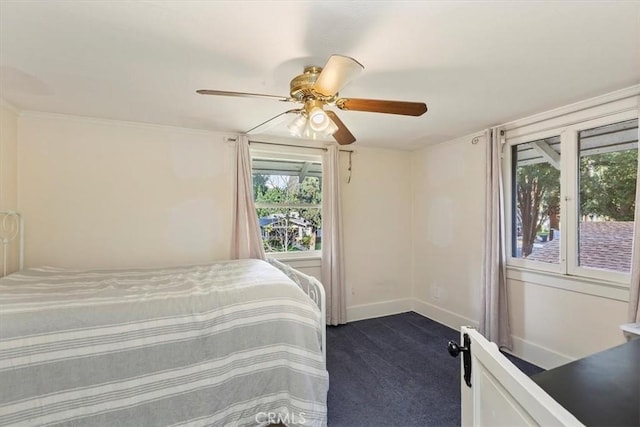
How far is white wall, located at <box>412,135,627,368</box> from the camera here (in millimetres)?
2336

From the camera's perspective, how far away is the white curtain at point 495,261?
280 cm

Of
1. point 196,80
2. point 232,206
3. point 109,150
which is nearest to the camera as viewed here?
point 196,80

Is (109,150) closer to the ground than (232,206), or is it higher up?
higher up

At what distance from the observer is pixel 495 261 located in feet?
9.19

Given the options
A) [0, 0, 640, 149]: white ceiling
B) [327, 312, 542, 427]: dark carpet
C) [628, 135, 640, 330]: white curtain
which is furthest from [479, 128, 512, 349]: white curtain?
[628, 135, 640, 330]: white curtain

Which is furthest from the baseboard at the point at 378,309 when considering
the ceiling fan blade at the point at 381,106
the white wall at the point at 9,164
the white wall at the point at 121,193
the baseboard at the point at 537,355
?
the white wall at the point at 9,164

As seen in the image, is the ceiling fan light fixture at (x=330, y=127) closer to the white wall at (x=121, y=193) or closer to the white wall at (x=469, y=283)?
the white wall at (x=121, y=193)

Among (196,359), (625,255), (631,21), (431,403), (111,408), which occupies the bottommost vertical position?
(431,403)

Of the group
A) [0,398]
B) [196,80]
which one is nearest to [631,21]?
[196,80]

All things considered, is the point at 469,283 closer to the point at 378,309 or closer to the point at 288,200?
the point at 378,309

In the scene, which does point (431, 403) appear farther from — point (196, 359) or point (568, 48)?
point (568, 48)

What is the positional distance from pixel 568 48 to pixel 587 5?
1.24ft

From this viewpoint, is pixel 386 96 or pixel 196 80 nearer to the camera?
pixel 196 80

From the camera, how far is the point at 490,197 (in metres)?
2.88
